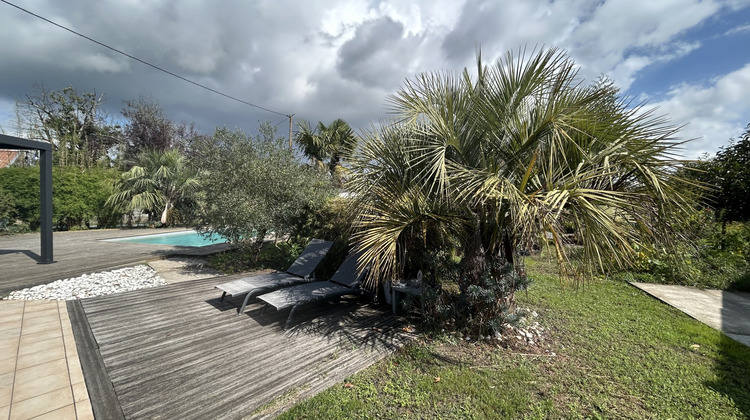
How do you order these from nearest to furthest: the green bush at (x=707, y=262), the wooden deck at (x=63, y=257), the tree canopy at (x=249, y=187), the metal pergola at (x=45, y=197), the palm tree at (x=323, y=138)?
the wooden deck at (x=63, y=257) < the green bush at (x=707, y=262) < the tree canopy at (x=249, y=187) < the metal pergola at (x=45, y=197) < the palm tree at (x=323, y=138)

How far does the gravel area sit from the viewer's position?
524 centimetres

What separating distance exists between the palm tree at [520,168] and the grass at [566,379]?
1045 millimetres

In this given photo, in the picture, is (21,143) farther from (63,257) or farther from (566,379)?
(566,379)

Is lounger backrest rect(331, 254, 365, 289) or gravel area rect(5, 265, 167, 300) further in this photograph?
gravel area rect(5, 265, 167, 300)

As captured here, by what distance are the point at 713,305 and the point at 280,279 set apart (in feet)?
26.8

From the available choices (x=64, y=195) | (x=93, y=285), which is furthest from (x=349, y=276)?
(x=64, y=195)

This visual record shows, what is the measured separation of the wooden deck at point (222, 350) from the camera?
2596 mm

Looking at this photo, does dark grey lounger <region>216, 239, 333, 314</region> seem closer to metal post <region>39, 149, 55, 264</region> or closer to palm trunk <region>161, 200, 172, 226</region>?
metal post <region>39, 149, 55, 264</region>

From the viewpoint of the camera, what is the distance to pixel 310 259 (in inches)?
238

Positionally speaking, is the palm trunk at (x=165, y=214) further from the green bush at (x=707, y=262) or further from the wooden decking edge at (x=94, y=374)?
the green bush at (x=707, y=262)

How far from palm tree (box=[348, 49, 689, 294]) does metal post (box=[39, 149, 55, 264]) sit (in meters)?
8.91

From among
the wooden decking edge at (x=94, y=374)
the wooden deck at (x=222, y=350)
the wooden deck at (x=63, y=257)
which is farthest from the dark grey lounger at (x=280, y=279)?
the wooden deck at (x=63, y=257)

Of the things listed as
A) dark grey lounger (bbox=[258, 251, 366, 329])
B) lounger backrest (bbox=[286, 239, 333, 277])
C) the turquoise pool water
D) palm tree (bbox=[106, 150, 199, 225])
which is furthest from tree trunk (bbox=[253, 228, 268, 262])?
palm tree (bbox=[106, 150, 199, 225])

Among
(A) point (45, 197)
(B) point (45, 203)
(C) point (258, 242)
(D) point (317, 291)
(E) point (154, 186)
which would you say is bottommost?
(D) point (317, 291)
